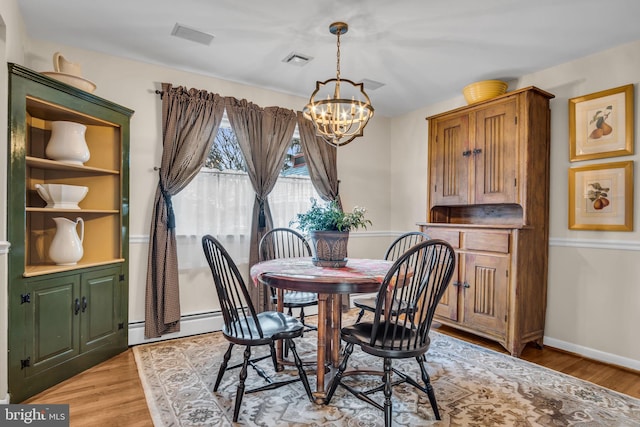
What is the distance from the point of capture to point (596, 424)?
1.98 m

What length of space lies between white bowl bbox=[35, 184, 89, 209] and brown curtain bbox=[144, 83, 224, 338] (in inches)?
26.6

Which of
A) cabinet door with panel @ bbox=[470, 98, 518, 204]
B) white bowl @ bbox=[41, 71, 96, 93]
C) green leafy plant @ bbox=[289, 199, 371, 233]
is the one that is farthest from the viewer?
cabinet door with panel @ bbox=[470, 98, 518, 204]

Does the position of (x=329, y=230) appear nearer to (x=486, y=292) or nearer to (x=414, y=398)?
(x=414, y=398)

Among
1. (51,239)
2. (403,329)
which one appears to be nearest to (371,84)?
(403,329)

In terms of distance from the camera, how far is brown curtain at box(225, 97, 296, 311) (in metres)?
3.61

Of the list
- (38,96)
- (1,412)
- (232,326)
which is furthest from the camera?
(38,96)

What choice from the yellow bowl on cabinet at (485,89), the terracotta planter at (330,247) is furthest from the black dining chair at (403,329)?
the yellow bowl on cabinet at (485,89)

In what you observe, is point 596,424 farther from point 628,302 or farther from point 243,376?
point 243,376

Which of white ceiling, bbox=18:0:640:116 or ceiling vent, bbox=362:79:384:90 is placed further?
ceiling vent, bbox=362:79:384:90

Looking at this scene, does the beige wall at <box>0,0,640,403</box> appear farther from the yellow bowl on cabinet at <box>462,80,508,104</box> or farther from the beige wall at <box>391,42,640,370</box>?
the yellow bowl on cabinet at <box>462,80,508,104</box>

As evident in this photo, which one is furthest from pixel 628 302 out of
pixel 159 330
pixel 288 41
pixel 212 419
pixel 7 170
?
pixel 7 170

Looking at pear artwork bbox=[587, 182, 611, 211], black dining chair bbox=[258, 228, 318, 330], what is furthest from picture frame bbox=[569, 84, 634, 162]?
black dining chair bbox=[258, 228, 318, 330]

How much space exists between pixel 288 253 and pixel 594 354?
2732 mm

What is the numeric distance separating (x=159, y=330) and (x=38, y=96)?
6.65ft
